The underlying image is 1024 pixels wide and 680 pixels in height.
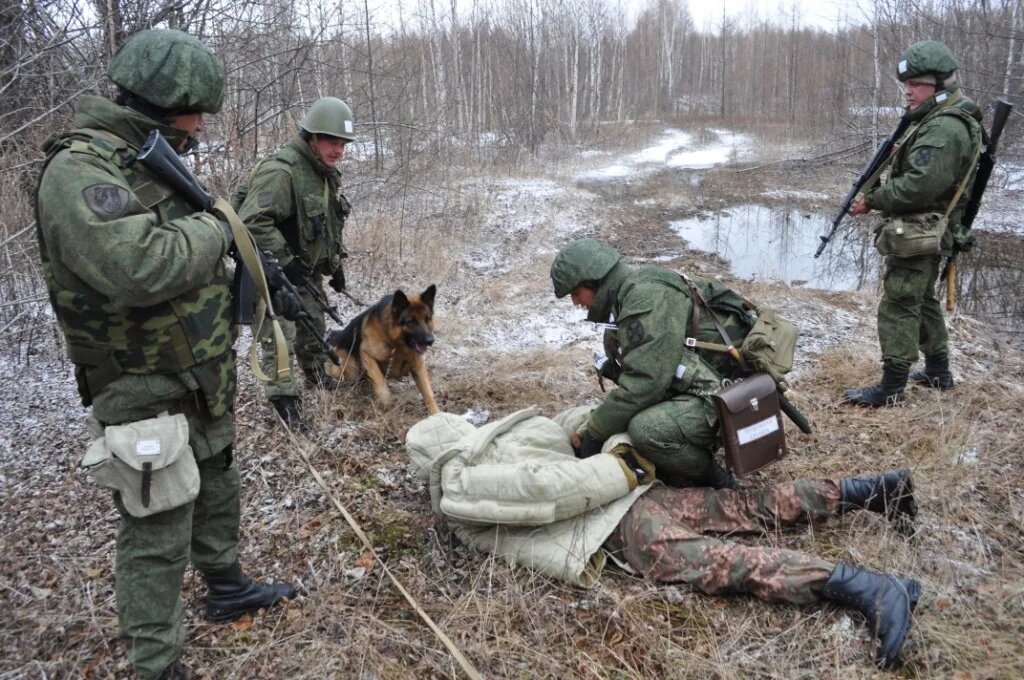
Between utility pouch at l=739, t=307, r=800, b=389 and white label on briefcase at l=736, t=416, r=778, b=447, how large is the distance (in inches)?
9.4

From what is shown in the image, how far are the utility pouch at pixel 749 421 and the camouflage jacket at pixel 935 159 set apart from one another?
7.74 feet

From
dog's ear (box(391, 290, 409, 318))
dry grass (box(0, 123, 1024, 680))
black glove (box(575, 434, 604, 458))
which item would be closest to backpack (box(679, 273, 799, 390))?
black glove (box(575, 434, 604, 458))

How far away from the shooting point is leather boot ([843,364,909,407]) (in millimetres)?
4875

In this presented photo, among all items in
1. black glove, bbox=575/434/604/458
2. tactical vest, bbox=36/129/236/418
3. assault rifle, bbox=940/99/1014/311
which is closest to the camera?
tactical vest, bbox=36/129/236/418

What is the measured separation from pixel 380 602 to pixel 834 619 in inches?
76.7

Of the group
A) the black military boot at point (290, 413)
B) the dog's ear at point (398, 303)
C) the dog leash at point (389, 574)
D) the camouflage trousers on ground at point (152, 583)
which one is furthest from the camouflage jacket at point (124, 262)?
the dog's ear at point (398, 303)

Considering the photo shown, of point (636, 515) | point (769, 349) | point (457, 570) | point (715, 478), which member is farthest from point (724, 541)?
point (457, 570)

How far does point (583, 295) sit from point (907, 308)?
287 centimetres

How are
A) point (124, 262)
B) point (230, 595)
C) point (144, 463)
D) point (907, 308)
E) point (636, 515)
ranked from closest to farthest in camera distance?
point (124, 262) → point (144, 463) → point (230, 595) → point (636, 515) → point (907, 308)

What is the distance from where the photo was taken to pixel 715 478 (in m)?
3.58

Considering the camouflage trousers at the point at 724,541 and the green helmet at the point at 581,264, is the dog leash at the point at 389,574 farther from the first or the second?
the green helmet at the point at 581,264

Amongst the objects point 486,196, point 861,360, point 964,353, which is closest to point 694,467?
point 861,360

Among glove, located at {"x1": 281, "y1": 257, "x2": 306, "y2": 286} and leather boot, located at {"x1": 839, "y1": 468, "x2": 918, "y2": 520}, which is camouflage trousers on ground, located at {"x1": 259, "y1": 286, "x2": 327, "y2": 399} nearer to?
glove, located at {"x1": 281, "y1": 257, "x2": 306, "y2": 286}

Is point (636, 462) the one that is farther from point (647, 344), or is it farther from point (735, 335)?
point (735, 335)
